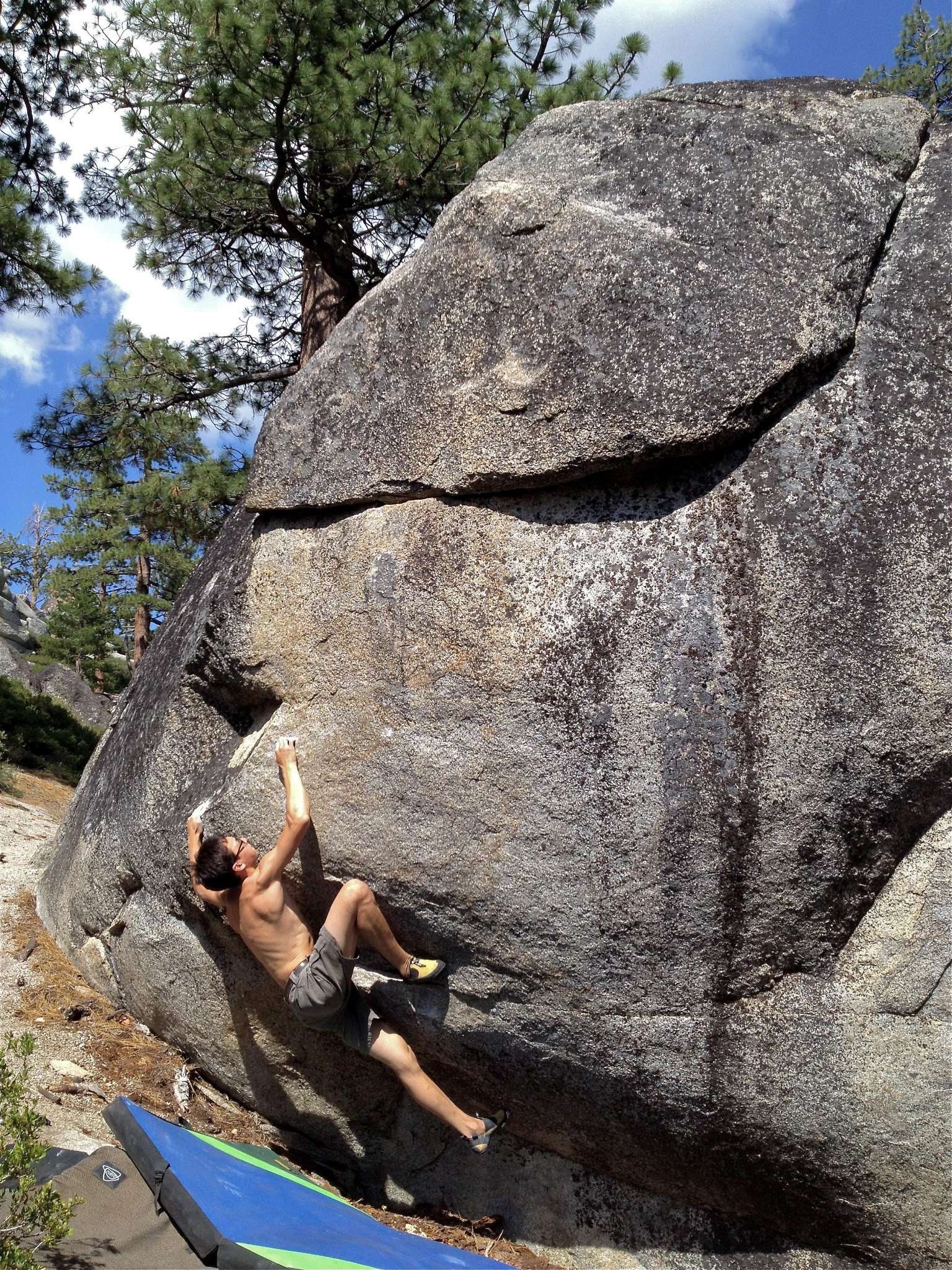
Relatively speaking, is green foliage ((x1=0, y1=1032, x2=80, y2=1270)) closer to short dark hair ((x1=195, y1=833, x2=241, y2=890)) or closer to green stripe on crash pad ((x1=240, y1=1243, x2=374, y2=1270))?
green stripe on crash pad ((x1=240, y1=1243, x2=374, y2=1270))

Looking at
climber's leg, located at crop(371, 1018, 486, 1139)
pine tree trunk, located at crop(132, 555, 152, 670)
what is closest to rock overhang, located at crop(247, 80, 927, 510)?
climber's leg, located at crop(371, 1018, 486, 1139)

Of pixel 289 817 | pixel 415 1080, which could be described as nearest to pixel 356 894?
pixel 289 817

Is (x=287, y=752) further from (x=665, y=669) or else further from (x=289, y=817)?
(x=665, y=669)

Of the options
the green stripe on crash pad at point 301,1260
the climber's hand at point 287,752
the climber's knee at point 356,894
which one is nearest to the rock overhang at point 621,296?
the climber's hand at point 287,752

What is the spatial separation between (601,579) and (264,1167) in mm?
2857

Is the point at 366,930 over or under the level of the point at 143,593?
under

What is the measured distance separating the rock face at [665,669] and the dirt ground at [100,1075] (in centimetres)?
24

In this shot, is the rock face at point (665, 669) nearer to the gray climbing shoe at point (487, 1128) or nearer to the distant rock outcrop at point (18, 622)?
the gray climbing shoe at point (487, 1128)

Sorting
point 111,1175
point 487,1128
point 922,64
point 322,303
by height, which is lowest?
point 111,1175

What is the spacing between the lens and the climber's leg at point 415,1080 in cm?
450

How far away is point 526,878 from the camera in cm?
410

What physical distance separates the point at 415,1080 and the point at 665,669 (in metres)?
2.11

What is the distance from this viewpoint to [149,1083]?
509 centimetres

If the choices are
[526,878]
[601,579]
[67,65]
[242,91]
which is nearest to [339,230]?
[242,91]
